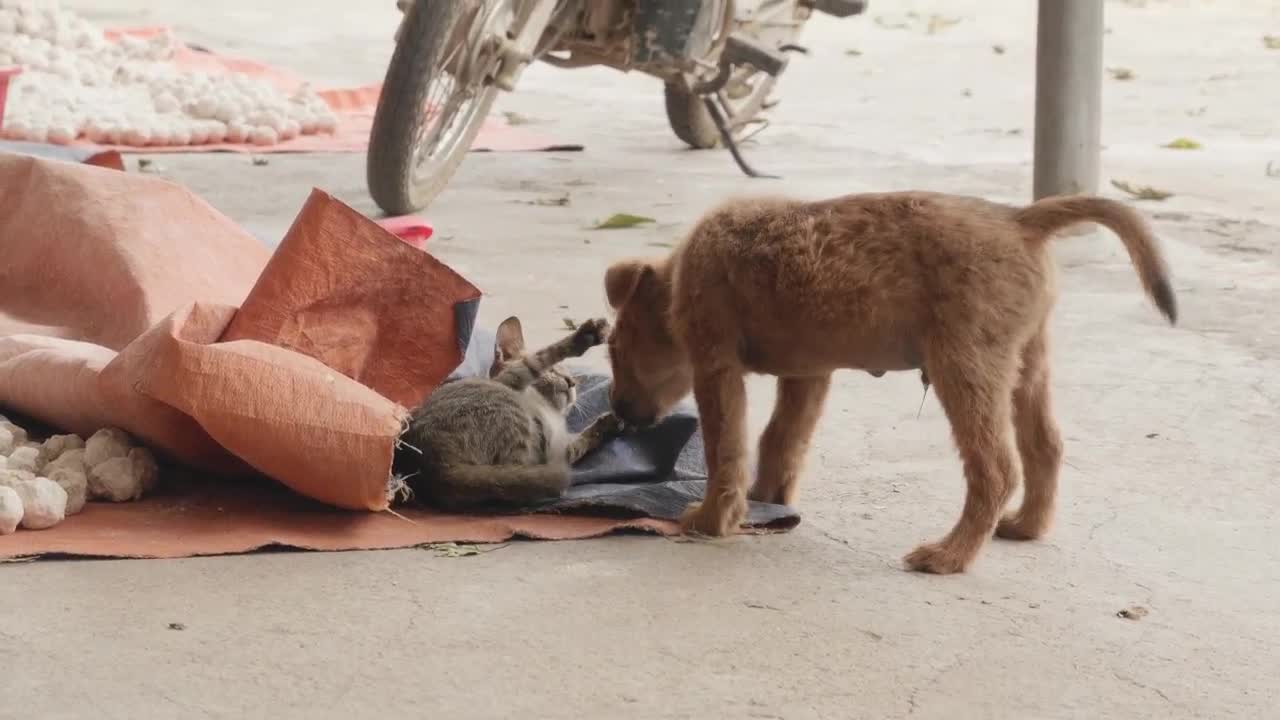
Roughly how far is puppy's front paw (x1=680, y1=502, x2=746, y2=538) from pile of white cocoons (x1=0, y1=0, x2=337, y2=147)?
5.62 meters

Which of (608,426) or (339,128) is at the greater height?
(608,426)

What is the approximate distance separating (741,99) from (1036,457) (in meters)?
6.06

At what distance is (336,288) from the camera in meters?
3.92

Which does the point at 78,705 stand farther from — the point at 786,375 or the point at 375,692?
the point at 786,375

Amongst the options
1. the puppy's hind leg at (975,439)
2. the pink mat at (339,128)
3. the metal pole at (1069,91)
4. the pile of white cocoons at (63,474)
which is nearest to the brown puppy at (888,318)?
the puppy's hind leg at (975,439)

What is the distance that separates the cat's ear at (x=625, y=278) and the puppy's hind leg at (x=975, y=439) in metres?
0.85

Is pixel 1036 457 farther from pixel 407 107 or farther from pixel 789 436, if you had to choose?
pixel 407 107

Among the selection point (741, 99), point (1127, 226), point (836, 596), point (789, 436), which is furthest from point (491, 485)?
point (741, 99)

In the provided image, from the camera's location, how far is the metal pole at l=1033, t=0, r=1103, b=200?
257 inches

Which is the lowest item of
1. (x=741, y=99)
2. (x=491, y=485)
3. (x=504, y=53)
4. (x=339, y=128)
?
(x=339, y=128)

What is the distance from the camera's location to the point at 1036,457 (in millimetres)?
3627

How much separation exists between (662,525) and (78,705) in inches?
56.4

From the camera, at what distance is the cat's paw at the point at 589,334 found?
14.1ft

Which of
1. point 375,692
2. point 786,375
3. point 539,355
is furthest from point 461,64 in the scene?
point 375,692
